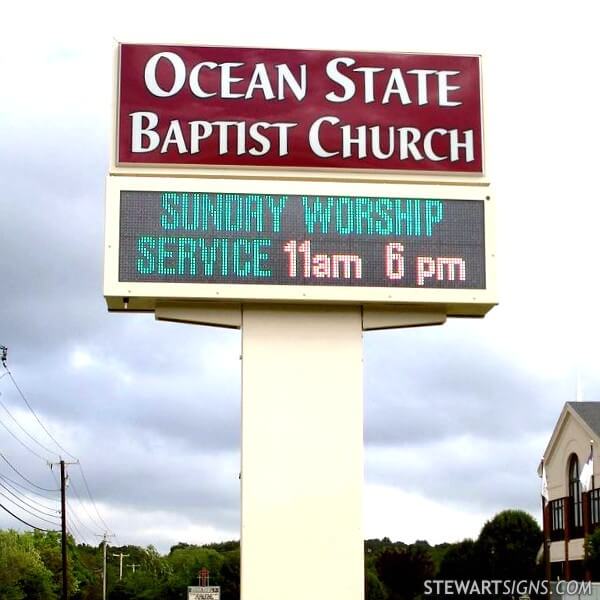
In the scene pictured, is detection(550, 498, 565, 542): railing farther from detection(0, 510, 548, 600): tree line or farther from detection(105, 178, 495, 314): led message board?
detection(105, 178, 495, 314): led message board

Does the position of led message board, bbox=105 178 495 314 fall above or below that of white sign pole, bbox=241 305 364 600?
above

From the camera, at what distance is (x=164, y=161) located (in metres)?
14.6

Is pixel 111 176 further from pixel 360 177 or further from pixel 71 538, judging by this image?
pixel 71 538

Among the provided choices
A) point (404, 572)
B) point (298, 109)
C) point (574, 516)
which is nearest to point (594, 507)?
point (574, 516)

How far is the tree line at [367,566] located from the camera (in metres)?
44.5

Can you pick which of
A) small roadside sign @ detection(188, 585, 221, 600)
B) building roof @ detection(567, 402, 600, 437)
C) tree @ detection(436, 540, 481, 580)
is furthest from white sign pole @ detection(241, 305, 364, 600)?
building roof @ detection(567, 402, 600, 437)

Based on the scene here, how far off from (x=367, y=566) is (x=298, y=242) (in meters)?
40.0

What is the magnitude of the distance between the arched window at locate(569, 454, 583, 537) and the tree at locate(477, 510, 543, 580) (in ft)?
5.42

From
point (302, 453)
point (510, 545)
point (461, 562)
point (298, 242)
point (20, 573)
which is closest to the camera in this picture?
point (298, 242)

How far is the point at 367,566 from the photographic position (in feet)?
172

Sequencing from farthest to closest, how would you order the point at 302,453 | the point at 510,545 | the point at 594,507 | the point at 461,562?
the point at 510,545 < the point at 594,507 < the point at 461,562 < the point at 302,453

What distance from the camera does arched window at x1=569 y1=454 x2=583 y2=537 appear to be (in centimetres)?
5641

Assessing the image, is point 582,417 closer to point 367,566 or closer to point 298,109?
point 367,566

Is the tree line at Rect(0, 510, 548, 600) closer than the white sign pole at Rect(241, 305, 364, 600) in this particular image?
No
